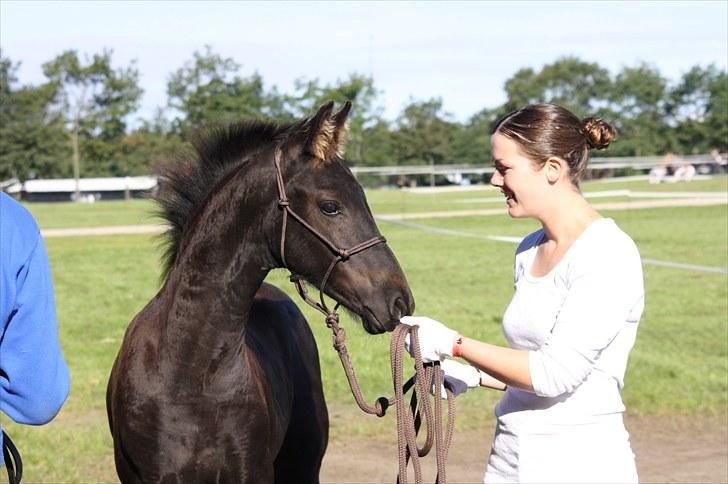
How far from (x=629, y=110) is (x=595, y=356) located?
6848 cm

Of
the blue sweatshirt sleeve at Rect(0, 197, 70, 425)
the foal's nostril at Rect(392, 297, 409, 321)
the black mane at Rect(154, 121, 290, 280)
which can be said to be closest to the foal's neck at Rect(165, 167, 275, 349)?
the black mane at Rect(154, 121, 290, 280)

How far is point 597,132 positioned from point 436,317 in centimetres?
868

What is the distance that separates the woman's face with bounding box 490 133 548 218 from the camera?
2.64m

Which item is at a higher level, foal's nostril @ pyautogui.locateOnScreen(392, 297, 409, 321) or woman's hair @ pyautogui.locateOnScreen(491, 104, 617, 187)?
woman's hair @ pyautogui.locateOnScreen(491, 104, 617, 187)

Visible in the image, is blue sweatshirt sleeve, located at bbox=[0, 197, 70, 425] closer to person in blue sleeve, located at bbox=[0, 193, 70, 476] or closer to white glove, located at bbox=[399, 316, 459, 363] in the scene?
person in blue sleeve, located at bbox=[0, 193, 70, 476]

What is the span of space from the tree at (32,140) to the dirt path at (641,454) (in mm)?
56202

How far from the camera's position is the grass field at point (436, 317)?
23.0 feet

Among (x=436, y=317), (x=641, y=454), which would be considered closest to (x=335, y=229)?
(x=641, y=454)

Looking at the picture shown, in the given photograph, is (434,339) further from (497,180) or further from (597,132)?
(597,132)

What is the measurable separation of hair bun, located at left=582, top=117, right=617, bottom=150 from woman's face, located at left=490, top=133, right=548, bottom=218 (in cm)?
21

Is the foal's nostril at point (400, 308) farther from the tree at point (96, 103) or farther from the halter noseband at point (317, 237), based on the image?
the tree at point (96, 103)

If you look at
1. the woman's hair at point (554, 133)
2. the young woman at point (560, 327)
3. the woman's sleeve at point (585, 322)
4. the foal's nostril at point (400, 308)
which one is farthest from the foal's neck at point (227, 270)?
the woman's sleeve at point (585, 322)

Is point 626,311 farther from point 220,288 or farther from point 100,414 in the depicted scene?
point 100,414

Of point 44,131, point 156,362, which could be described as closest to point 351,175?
point 156,362
